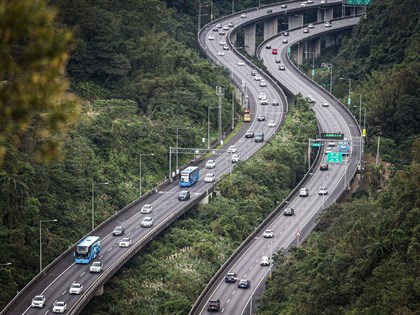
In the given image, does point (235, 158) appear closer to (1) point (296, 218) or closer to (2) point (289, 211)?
(2) point (289, 211)

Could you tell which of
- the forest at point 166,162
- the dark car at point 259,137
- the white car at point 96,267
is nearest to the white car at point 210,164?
the forest at point 166,162

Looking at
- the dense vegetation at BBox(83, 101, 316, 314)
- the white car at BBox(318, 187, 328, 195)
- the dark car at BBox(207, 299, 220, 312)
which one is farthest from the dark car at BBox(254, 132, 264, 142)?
the dark car at BBox(207, 299, 220, 312)

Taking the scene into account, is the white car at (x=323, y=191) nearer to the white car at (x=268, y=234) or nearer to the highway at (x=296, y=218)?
the highway at (x=296, y=218)

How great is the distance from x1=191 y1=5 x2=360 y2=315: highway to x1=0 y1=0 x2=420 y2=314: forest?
2.41 m

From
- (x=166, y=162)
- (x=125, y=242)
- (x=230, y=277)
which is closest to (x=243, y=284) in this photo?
(x=230, y=277)

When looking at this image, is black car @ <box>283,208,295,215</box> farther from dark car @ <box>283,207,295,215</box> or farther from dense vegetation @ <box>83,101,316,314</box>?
dense vegetation @ <box>83,101,316,314</box>

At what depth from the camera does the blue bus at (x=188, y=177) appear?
419 feet

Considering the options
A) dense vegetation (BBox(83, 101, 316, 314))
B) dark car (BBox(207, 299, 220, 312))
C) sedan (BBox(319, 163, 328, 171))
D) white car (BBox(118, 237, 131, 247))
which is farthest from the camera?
sedan (BBox(319, 163, 328, 171))

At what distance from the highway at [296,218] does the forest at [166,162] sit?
2410 millimetres

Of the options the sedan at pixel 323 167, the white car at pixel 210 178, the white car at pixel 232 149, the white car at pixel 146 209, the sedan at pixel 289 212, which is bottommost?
the sedan at pixel 289 212

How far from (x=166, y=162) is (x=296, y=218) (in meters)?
22.7

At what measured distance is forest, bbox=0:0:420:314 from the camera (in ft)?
232

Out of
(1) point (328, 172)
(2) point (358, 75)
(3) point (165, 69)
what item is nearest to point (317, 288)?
(1) point (328, 172)

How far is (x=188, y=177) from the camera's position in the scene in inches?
5017
